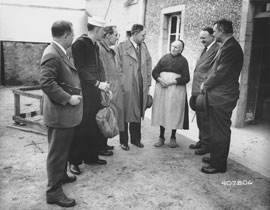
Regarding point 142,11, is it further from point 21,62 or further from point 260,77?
point 21,62

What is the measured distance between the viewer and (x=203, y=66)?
507 centimetres

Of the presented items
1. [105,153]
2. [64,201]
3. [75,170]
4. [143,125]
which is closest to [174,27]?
[143,125]

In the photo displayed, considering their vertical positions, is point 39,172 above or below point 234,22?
below

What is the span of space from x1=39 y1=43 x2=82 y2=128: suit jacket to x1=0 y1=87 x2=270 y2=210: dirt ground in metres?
0.96

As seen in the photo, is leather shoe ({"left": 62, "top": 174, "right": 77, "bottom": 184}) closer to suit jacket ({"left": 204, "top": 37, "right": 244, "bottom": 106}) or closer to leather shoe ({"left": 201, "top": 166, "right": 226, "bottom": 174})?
→ leather shoe ({"left": 201, "top": 166, "right": 226, "bottom": 174})

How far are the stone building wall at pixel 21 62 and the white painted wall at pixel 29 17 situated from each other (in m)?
1.50

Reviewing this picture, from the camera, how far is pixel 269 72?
7.27 metres

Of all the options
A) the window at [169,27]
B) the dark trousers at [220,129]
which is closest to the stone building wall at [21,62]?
the window at [169,27]

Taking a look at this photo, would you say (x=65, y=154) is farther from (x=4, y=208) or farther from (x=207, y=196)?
(x=207, y=196)

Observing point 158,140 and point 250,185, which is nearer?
point 250,185

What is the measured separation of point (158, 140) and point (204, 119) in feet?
3.22

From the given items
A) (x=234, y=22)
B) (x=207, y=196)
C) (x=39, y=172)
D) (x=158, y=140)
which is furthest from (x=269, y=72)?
(x=39, y=172)

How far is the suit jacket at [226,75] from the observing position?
4.02 m

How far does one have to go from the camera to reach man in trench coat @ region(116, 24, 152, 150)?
5.10 metres
